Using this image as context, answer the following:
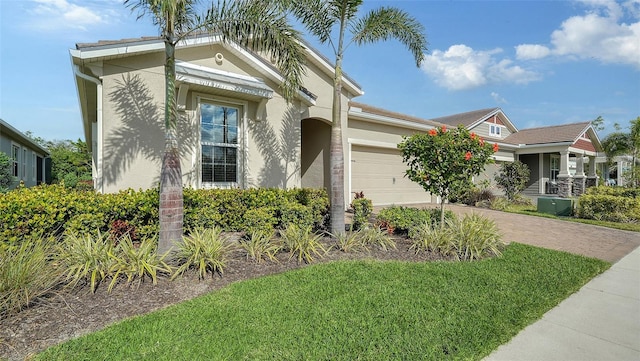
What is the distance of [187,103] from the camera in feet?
25.4

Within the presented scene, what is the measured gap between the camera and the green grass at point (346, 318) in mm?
2879

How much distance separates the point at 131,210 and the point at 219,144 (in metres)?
2.88

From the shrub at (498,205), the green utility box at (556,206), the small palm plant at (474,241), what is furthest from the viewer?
the shrub at (498,205)

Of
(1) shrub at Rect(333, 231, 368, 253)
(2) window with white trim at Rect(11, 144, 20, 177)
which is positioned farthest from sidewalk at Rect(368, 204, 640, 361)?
(2) window with white trim at Rect(11, 144, 20, 177)

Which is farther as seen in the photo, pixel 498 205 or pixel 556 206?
pixel 498 205

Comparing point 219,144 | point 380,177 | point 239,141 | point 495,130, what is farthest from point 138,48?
point 495,130

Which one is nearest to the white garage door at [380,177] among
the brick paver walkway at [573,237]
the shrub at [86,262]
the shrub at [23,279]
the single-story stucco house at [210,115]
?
the single-story stucco house at [210,115]

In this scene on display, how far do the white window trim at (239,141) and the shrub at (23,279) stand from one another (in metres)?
4.15

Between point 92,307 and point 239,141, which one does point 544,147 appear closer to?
point 239,141

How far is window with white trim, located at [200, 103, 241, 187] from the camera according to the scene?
8.05 metres

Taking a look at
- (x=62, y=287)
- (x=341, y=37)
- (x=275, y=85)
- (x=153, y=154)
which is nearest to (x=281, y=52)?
(x=341, y=37)

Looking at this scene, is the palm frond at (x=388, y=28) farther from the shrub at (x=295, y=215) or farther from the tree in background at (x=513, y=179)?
the tree in background at (x=513, y=179)

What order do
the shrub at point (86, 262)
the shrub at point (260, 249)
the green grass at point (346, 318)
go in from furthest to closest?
the shrub at point (260, 249) < the shrub at point (86, 262) < the green grass at point (346, 318)

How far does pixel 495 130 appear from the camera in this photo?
74.9ft
